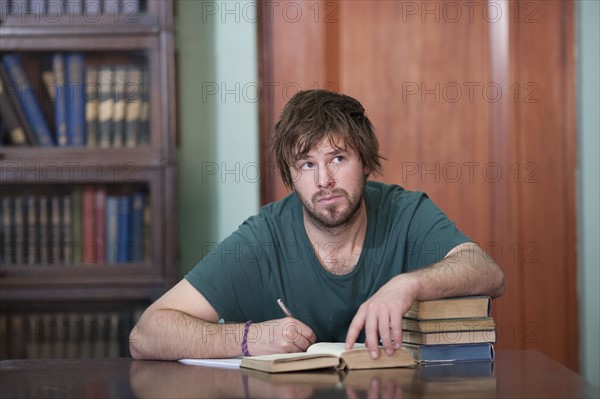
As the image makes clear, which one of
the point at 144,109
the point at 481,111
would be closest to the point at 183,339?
the point at 144,109

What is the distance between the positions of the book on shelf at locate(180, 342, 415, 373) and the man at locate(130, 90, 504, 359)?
12.8 inches

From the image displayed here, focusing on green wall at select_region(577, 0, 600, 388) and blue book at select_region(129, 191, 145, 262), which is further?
green wall at select_region(577, 0, 600, 388)

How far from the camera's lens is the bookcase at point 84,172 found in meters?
2.70

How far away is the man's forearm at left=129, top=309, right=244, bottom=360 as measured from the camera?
1.77 metres

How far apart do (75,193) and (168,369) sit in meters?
1.23

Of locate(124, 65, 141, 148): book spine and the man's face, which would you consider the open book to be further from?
locate(124, 65, 141, 148): book spine

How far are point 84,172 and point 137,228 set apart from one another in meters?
0.24

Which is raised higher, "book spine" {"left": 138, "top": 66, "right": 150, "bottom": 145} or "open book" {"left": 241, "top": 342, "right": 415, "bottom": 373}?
"book spine" {"left": 138, "top": 66, "right": 150, "bottom": 145}

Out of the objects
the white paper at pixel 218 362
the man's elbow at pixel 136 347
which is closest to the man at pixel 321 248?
the man's elbow at pixel 136 347

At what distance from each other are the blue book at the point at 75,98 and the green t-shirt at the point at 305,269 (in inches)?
33.6

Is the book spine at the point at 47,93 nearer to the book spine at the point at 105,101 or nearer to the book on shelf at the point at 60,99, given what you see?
the book on shelf at the point at 60,99

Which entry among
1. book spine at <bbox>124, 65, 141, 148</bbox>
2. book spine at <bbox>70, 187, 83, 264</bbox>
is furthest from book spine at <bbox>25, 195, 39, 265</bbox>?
book spine at <bbox>124, 65, 141, 148</bbox>

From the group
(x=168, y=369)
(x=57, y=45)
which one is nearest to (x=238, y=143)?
(x=57, y=45)

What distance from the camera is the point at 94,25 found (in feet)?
8.86
